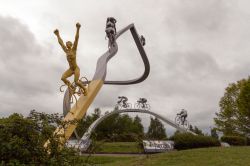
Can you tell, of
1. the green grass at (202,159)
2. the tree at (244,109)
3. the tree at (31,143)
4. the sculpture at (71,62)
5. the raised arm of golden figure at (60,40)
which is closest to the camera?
the tree at (31,143)

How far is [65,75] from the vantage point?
13625 millimetres

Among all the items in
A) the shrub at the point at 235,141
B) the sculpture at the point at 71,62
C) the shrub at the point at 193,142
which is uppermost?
the sculpture at the point at 71,62

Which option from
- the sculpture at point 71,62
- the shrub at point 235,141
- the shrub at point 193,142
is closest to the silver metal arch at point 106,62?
the sculpture at point 71,62

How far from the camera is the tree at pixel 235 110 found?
2934 centimetres

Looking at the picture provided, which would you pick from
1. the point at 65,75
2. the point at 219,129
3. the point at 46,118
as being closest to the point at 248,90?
the point at 219,129

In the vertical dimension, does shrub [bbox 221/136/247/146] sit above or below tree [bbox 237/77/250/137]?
below

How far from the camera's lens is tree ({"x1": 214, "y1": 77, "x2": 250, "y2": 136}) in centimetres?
2934

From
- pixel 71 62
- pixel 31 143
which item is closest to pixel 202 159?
pixel 71 62

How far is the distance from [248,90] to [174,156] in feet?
56.8

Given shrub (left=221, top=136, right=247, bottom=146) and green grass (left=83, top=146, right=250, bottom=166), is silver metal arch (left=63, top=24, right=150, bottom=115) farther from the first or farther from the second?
shrub (left=221, top=136, right=247, bottom=146)

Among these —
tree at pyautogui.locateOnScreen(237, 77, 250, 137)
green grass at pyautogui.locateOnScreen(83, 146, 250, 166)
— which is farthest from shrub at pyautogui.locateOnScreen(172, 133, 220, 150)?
tree at pyautogui.locateOnScreen(237, 77, 250, 137)

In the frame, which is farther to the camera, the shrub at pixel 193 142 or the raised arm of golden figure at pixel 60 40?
the shrub at pixel 193 142

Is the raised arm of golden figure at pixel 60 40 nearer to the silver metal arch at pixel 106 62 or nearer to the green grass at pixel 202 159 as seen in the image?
the silver metal arch at pixel 106 62

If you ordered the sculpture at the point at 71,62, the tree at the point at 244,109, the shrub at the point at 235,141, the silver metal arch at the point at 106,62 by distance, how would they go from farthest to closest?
the tree at the point at 244,109
the shrub at the point at 235,141
the silver metal arch at the point at 106,62
the sculpture at the point at 71,62
